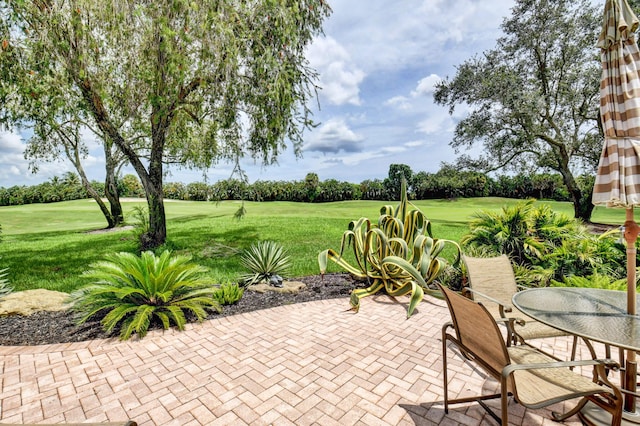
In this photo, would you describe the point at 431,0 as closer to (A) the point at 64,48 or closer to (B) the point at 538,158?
(A) the point at 64,48

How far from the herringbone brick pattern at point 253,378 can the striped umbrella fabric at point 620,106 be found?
5.72 ft

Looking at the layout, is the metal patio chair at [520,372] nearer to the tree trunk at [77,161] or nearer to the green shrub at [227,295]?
the green shrub at [227,295]

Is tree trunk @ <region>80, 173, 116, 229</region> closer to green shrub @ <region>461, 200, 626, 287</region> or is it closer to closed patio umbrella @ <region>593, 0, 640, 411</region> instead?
green shrub @ <region>461, 200, 626, 287</region>

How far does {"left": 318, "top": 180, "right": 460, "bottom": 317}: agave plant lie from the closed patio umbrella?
7.93 feet

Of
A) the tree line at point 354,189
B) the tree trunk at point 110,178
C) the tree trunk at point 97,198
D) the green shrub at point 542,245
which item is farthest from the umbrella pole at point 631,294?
the tree line at point 354,189

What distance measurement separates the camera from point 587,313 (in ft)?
7.52

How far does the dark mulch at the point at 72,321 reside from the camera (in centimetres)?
371

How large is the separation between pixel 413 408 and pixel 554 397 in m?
1.02

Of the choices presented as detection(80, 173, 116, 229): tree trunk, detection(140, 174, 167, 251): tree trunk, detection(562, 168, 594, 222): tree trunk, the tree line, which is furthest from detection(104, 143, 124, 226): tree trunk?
detection(562, 168, 594, 222): tree trunk

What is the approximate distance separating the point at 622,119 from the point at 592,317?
1.46 meters

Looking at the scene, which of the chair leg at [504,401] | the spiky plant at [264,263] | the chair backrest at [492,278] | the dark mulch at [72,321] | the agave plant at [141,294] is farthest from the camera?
the spiky plant at [264,263]

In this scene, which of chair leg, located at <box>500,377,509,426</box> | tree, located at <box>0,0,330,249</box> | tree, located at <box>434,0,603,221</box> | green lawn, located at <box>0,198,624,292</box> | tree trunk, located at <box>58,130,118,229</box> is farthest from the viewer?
tree trunk, located at <box>58,130,118,229</box>

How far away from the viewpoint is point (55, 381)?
2826 mm

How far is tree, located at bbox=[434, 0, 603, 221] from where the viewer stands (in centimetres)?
1382
